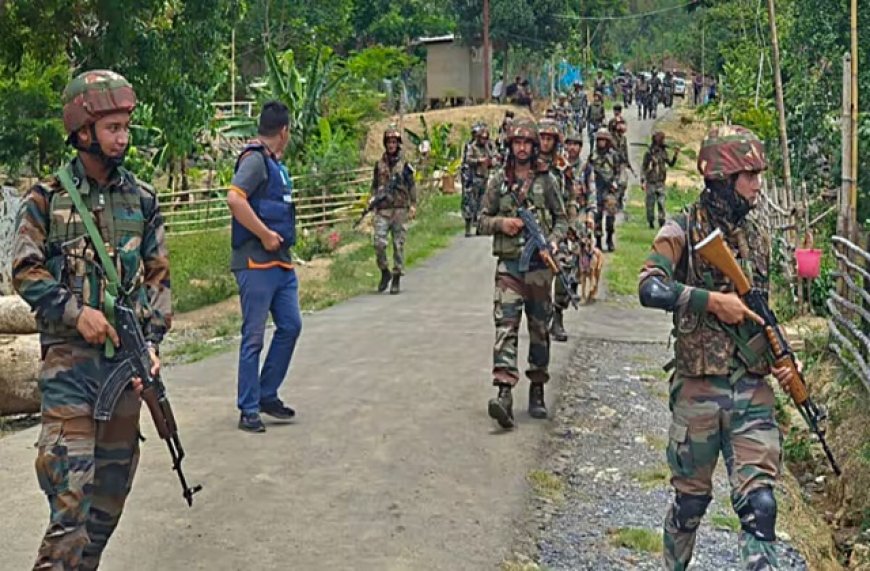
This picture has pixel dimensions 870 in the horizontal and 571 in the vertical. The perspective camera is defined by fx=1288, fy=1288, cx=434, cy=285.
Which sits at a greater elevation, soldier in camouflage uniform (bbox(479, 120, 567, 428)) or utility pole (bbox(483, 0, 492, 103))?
utility pole (bbox(483, 0, 492, 103))

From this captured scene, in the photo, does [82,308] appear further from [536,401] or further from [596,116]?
[596,116]

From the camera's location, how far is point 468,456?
7.46 m

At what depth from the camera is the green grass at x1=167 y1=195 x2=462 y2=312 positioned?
51.4ft

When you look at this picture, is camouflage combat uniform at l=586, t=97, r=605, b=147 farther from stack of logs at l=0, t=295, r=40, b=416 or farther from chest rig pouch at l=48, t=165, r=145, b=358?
chest rig pouch at l=48, t=165, r=145, b=358

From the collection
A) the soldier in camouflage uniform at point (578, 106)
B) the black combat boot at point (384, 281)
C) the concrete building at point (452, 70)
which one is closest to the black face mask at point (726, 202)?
the black combat boot at point (384, 281)

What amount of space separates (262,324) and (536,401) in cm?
207

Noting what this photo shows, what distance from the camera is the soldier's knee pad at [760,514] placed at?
4.82 meters

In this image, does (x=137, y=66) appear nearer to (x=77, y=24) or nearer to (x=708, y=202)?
(x=77, y=24)

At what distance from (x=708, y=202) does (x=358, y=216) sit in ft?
65.5

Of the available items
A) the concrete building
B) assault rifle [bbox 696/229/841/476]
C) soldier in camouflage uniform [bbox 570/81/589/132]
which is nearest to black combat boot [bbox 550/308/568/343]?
assault rifle [bbox 696/229/841/476]

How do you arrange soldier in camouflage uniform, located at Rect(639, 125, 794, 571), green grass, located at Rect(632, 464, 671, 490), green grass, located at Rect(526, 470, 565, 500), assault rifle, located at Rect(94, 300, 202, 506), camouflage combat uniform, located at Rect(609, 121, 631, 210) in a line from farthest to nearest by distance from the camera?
1. camouflage combat uniform, located at Rect(609, 121, 631, 210)
2. green grass, located at Rect(632, 464, 671, 490)
3. green grass, located at Rect(526, 470, 565, 500)
4. soldier in camouflage uniform, located at Rect(639, 125, 794, 571)
5. assault rifle, located at Rect(94, 300, 202, 506)

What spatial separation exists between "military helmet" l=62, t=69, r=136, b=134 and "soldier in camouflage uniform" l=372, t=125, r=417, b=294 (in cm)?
904

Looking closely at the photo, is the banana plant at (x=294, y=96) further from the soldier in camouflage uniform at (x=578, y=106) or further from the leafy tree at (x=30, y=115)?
the soldier in camouflage uniform at (x=578, y=106)

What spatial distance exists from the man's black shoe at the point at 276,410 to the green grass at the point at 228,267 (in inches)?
257
